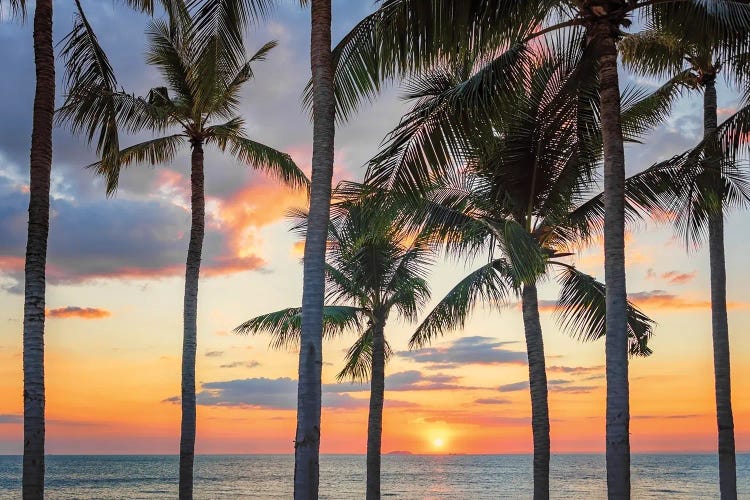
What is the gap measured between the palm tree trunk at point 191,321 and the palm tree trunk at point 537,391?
7.24m

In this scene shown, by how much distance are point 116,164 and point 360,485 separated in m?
70.6

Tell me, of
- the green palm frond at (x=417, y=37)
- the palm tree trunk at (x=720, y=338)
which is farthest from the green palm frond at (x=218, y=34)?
the palm tree trunk at (x=720, y=338)

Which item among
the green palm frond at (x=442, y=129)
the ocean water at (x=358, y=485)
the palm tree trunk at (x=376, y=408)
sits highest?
the green palm frond at (x=442, y=129)

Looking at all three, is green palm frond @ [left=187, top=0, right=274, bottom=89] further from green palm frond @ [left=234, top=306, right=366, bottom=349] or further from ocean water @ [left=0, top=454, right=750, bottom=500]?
ocean water @ [left=0, top=454, right=750, bottom=500]

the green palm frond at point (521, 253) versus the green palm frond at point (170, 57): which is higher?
the green palm frond at point (170, 57)

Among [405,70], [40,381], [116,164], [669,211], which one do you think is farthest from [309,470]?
[116,164]

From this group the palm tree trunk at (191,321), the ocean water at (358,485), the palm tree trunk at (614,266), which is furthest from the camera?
the ocean water at (358,485)

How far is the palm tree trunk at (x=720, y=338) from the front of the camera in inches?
667

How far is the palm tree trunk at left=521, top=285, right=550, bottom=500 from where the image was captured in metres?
17.8

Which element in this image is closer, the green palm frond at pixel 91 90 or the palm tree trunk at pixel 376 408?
the green palm frond at pixel 91 90

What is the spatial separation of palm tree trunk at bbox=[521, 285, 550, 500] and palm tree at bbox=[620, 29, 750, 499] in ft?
10.9

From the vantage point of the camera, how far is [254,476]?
9994cm

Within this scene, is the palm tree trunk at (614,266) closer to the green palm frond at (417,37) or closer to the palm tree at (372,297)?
the green palm frond at (417,37)

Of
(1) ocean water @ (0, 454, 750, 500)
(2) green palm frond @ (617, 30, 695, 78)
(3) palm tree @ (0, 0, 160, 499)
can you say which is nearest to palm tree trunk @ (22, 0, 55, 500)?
(3) palm tree @ (0, 0, 160, 499)
